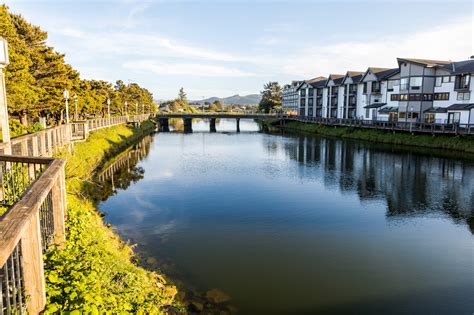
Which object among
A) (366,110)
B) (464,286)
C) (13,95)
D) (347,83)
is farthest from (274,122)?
(464,286)

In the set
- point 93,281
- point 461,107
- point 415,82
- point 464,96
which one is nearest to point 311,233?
point 93,281

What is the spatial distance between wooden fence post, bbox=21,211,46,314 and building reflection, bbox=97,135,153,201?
56.4 ft

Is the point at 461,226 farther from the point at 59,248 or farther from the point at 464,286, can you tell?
the point at 59,248

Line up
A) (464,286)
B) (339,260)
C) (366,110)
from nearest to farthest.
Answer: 1. (464,286)
2. (339,260)
3. (366,110)

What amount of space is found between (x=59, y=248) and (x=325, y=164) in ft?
96.7

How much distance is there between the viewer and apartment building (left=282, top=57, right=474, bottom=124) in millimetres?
46125

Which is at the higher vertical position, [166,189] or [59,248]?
[59,248]

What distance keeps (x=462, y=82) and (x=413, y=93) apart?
24.5 ft

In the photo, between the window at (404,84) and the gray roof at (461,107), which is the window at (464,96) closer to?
the gray roof at (461,107)

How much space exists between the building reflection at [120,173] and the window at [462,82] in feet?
139

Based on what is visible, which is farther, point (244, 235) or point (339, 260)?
point (244, 235)

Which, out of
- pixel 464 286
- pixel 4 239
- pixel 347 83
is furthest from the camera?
pixel 347 83

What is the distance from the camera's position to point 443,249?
14.1 m

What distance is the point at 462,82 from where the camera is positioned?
46125 mm
